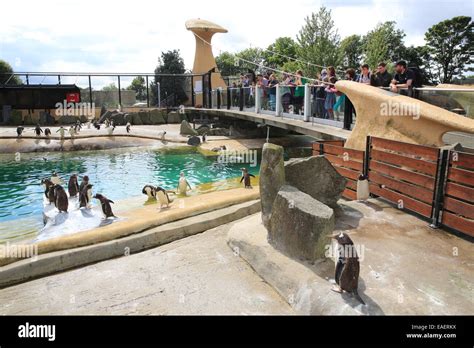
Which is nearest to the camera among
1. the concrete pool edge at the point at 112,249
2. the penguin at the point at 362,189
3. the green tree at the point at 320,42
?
the concrete pool edge at the point at 112,249

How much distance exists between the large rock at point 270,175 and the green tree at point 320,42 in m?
23.4

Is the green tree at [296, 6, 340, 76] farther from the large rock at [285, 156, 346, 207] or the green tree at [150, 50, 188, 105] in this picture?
the large rock at [285, 156, 346, 207]

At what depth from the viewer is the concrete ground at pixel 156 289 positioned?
4.31 m

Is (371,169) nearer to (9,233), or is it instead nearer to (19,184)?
(9,233)

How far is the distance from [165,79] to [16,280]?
30.4 m

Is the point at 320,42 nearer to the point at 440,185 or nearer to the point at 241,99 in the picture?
the point at 241,99

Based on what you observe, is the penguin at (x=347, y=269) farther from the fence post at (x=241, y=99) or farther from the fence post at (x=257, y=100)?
the fence post at (x=241, y=99)

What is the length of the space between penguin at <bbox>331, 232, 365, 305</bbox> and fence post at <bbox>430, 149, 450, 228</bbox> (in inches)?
108

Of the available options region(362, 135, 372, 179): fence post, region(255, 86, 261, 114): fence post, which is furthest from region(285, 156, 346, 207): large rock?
region(255, 86, 261, 114): fence post

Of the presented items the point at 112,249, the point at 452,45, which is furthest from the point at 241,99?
the point at 452,45

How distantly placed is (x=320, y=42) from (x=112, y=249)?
2538 cm

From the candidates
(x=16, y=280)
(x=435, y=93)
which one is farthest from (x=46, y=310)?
(x=435, y=93)

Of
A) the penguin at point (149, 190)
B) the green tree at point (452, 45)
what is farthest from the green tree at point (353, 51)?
the penguin at point (149, 190)

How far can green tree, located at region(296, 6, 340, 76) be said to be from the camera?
89.9ft
